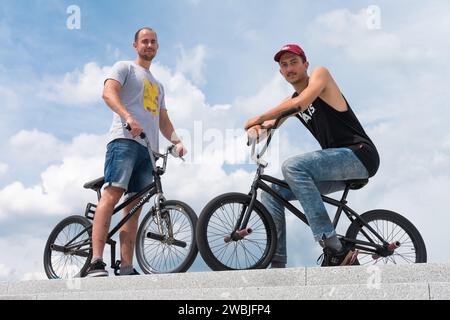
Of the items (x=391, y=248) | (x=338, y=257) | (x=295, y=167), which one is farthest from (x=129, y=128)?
(x=391, y=248)

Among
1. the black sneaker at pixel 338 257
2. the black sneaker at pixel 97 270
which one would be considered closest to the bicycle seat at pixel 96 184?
the black sneaker at pixel 97 270

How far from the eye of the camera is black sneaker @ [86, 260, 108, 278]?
6133 millimetres

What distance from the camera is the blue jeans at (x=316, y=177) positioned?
17.9 ft

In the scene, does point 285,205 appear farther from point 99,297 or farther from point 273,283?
point 99,297

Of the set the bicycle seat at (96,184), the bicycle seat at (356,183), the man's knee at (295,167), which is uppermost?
the bicycle seat at (96,184)

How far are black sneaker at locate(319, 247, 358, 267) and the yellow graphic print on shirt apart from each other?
8.16ft

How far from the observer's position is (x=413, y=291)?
3.87 meters

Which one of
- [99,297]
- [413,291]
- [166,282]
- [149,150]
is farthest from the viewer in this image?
[149,150]

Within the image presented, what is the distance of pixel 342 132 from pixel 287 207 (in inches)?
34.1

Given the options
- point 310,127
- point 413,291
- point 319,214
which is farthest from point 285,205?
point 413,291

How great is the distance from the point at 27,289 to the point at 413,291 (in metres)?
3.80

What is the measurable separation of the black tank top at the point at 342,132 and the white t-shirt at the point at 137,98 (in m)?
1.83

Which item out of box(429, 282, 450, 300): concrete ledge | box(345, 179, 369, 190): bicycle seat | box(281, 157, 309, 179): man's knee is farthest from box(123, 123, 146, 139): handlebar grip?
box(429, 282, 450, 300): concrete ledge

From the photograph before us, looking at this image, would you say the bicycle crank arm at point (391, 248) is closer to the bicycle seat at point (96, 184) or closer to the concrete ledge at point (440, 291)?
the concrete ledge at point (440, 291)
